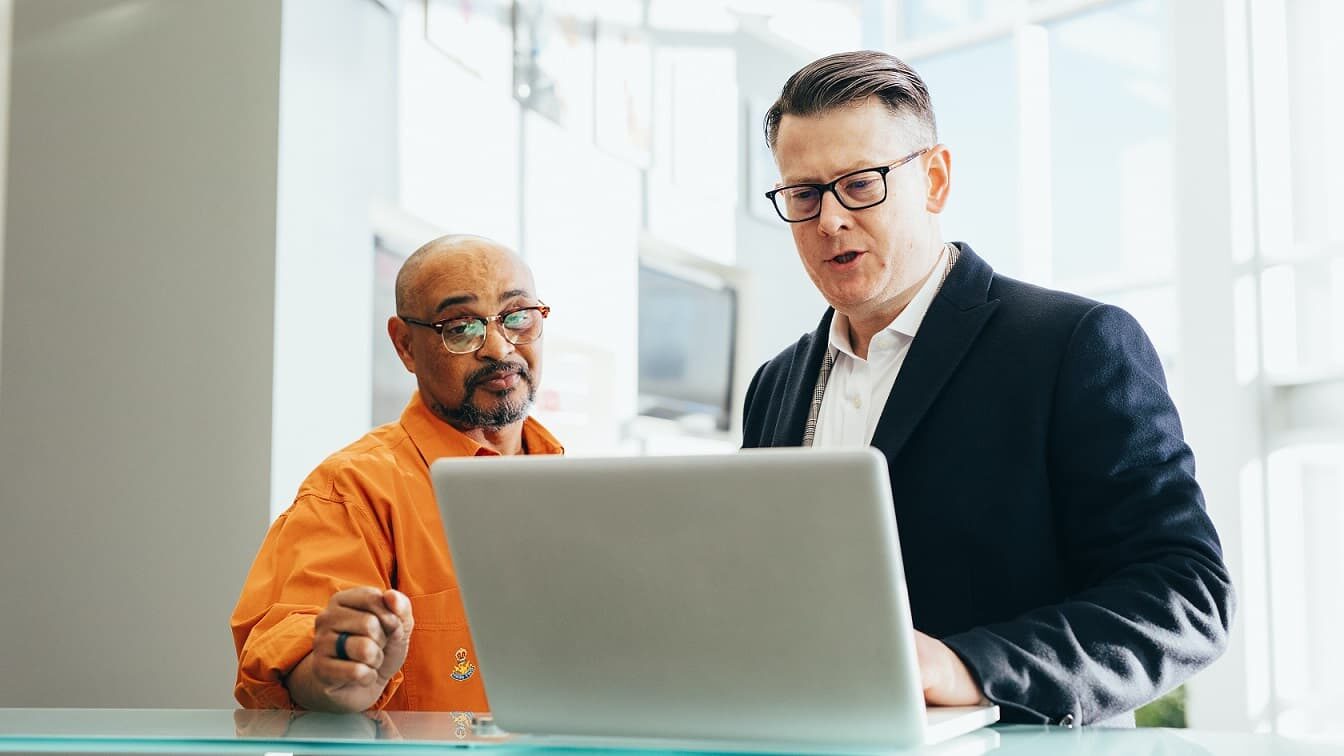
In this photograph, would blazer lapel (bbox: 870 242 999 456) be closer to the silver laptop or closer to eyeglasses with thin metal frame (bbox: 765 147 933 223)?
eyeglasses with thin metal frame (bbox: 765 147 933 223)

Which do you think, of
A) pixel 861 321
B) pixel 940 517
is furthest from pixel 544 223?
pixel 940 517

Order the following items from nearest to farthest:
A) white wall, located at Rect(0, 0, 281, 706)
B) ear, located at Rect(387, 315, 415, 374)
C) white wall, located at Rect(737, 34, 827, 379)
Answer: ear, located at Rect(387, 315, 415, 374), white wall, located at Rect(0, 0, 281, 706), white wall, located at Rect(737, 34, 827, 379)

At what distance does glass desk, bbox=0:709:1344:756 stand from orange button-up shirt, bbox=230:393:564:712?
0.44 meters

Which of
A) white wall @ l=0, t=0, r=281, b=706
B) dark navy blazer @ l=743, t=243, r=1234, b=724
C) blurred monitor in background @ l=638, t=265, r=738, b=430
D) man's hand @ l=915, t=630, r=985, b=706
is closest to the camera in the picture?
man's hand @ l=915, t=630, r=985, b=706

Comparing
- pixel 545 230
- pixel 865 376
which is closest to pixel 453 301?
pixel 865 376

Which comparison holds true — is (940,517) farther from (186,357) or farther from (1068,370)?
(186,357)

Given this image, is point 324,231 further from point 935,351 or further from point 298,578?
point 935,351

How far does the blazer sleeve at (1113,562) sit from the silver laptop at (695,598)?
0.40 ft

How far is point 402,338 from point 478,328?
0.17 m

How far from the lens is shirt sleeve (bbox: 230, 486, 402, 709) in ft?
4.87

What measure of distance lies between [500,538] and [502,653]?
0.10 m

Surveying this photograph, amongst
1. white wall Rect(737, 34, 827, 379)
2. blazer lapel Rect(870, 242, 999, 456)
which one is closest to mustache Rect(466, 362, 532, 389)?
blazer lapel Rect(870, 242, 999, 456)

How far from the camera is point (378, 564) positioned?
5.95 feet

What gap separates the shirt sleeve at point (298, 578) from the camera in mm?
1483
